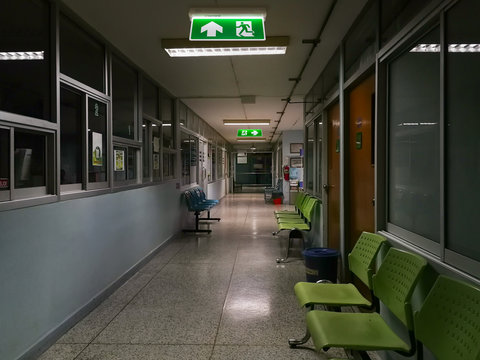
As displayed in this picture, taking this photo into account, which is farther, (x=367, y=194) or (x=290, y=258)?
(x=290, y=258)

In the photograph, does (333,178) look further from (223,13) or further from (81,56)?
(81,56)

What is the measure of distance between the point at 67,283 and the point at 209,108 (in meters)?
5.81

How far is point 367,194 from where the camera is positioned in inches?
127

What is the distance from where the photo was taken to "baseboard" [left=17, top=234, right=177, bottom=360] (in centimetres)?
241

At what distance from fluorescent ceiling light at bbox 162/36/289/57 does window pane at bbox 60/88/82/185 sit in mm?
1176

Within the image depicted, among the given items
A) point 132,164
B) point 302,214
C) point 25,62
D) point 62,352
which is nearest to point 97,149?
point 132,164

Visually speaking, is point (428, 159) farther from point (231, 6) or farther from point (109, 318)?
point (109, 318)

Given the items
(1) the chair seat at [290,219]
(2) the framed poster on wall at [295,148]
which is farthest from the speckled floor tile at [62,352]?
(2) the framed poster on wall at [295,148]

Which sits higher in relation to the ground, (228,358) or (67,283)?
(67,283)

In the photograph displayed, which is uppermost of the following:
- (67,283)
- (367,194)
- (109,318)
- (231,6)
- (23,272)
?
(231,6)

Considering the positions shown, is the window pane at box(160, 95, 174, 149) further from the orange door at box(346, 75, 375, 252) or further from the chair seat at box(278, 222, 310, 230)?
the orange door at box(346, 75, 375, 252)

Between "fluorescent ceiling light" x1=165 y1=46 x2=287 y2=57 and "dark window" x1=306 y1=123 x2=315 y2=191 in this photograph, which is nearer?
"fluorescent ceiling light" x1=165 y1=46 x2=287 y2=57

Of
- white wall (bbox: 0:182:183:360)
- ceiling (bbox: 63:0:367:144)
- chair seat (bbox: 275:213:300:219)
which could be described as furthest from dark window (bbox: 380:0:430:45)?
chair seat (bbox: 275:213:300:219)

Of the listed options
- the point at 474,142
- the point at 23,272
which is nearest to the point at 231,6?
the point at 474,142
